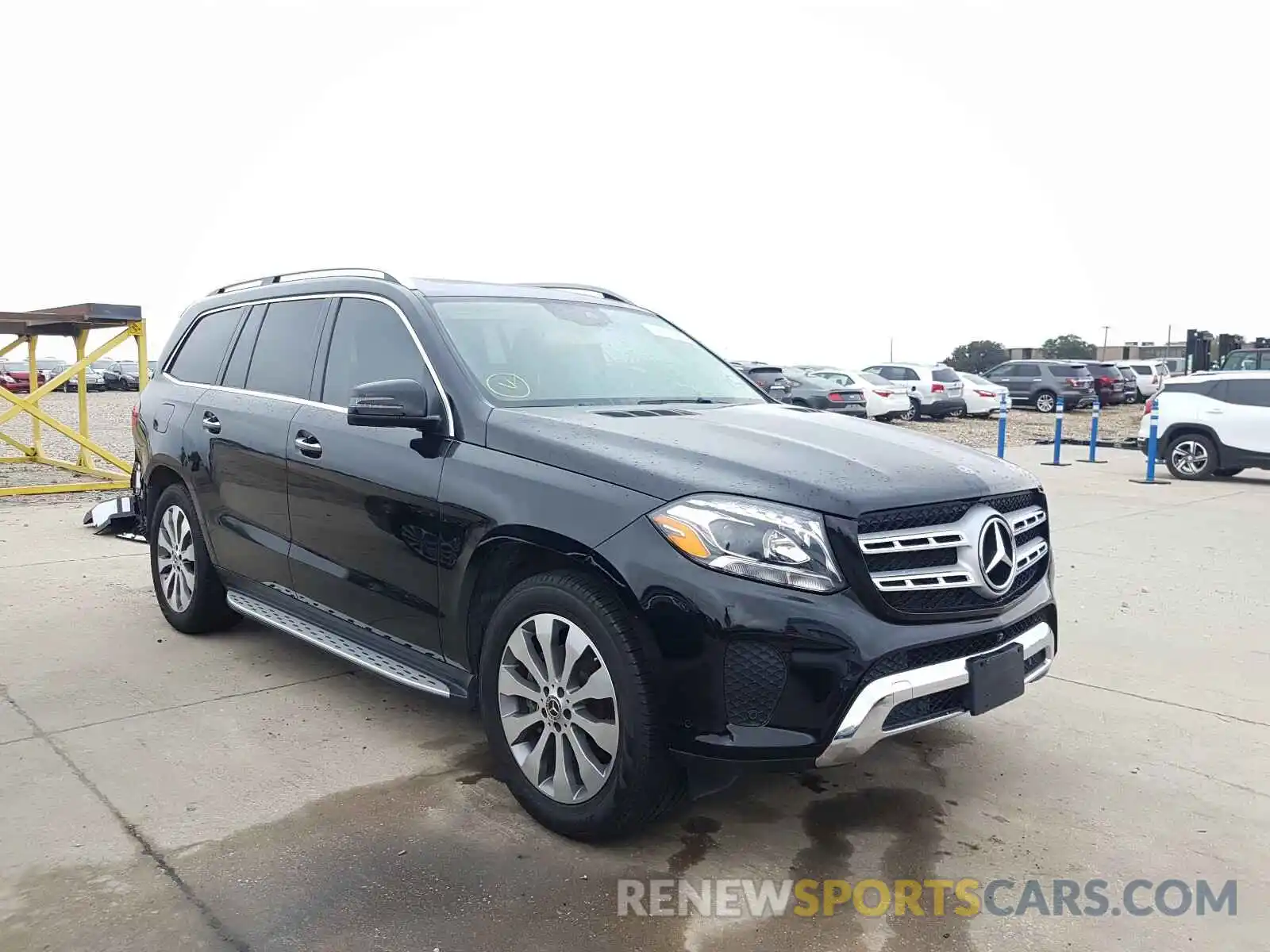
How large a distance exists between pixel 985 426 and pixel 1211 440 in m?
12.0

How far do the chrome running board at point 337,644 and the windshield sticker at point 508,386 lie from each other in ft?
3.45

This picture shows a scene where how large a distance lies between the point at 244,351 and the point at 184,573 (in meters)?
1.25

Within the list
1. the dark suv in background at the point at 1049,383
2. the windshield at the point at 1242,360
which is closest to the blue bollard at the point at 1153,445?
the windshield at the point at 1242,360

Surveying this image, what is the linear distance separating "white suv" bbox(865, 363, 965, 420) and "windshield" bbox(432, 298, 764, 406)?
75.5ft

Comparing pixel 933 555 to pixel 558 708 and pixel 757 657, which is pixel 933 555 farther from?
pixel 558 708

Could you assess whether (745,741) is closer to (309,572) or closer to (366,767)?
(366,767)

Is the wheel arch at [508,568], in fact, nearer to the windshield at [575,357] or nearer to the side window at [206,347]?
the windshield at [575,357]

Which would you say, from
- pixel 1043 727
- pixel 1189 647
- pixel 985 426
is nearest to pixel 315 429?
pixel 1043 727

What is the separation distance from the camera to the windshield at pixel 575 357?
390 centimetres

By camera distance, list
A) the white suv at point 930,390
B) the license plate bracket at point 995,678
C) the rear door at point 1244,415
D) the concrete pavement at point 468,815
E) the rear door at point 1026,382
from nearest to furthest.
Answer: the concrete pavement at point 468,815, the license plate bracket at point 995,678, the rear door at point 1244,415, the white suv at point 930,390, the rear door at point 1026,382

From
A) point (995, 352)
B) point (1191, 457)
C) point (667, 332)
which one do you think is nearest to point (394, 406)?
point (667, 332)

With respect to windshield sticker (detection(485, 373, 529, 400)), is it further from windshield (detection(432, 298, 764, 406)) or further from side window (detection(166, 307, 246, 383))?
side window (detection(166, 307, 246, 383))

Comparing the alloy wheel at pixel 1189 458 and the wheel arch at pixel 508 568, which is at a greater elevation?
the wheel arch at pixel 508 568

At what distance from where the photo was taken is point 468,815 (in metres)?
3.41
